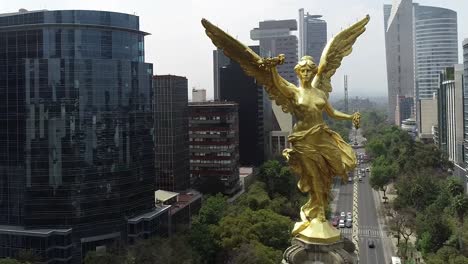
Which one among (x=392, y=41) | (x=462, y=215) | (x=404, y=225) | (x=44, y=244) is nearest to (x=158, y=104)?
(x=44, y=244)

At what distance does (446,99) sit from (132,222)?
54.4 metres

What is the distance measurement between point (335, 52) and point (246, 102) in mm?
61735

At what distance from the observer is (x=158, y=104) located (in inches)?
2238

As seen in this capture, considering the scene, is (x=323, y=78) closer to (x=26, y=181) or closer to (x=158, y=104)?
(x=26, y=181)

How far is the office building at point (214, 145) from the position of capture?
62.0 meters

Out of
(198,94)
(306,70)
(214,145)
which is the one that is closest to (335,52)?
(306,70)

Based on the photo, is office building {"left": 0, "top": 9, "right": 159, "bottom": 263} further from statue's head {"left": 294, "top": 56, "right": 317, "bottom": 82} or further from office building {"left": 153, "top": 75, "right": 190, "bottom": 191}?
statue's head {"left": 294, "top": 56, "right": 317, "bottom": 82}

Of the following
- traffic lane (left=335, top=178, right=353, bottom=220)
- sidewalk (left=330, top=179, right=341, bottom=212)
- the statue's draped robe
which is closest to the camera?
the statue's draped robe

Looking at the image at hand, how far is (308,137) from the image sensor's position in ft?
42.8

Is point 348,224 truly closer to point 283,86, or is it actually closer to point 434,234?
point 434,234

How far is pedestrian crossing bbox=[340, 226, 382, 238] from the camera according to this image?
48.5 meters

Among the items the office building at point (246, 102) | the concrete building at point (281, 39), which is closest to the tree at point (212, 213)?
the office building at point (246, 102)

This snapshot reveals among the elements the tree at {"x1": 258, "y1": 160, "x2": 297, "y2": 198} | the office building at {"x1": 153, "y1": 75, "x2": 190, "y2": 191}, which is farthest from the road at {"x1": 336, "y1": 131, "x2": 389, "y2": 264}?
the office building at {"x1": 153, "y1": 75, "x2": 190, "y2": 191}

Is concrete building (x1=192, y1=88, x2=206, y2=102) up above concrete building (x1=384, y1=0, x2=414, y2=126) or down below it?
below
